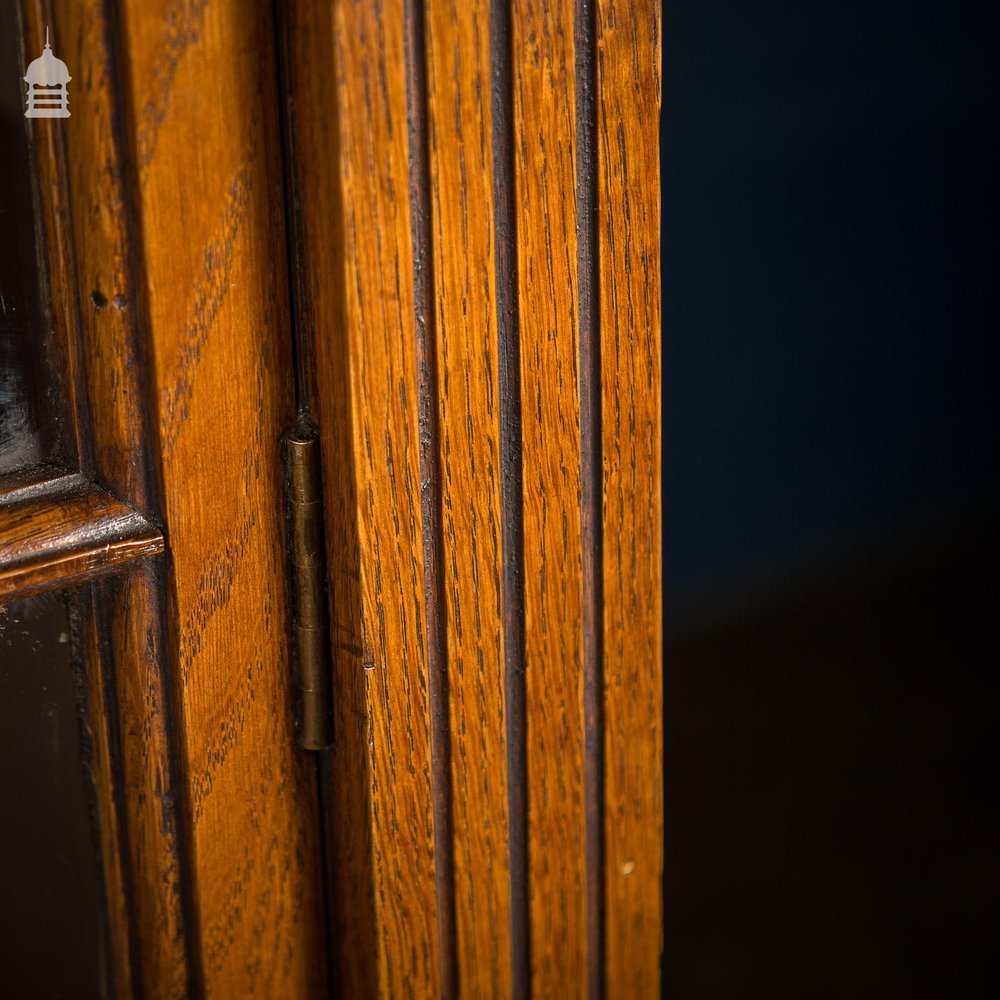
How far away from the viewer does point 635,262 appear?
52 cm

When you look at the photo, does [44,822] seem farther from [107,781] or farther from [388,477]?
[388,477]

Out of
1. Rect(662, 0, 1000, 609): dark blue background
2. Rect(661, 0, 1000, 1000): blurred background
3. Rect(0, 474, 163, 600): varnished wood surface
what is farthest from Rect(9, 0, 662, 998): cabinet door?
Rect(662, 0, 1000, 609): dark blue background

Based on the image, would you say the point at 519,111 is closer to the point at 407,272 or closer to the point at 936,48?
the point at 407,272

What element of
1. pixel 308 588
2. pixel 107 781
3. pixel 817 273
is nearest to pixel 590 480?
pixel 308 588

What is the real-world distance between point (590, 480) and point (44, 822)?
0.90 ft

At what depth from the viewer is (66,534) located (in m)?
0.46

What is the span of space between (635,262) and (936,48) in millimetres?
2126

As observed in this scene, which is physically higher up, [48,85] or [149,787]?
[48,85]

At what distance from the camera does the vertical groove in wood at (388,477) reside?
433 millimetres

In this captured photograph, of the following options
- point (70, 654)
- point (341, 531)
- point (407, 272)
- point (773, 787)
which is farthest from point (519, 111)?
point (773, 787)

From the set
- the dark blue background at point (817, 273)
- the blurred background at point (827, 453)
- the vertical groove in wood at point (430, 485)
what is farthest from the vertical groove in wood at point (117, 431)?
the dark blue background at point (817, 273)

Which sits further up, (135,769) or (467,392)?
(467,392)

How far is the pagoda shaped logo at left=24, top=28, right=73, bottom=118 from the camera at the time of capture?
427 millimetres

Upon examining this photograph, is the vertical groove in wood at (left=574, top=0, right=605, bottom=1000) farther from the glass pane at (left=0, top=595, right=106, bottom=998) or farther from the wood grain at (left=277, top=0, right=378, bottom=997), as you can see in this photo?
the glass pane at (left=0, top=595, right=106, bottom=998)
